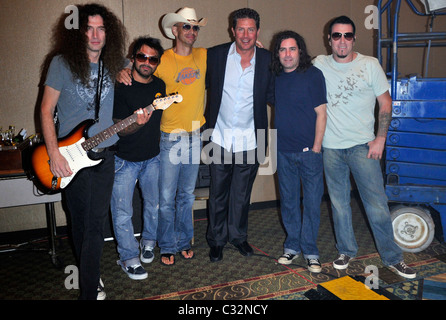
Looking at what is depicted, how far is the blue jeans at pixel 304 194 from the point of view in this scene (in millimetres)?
2824

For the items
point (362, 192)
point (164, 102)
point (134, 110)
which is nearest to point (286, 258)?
point (362, 192)

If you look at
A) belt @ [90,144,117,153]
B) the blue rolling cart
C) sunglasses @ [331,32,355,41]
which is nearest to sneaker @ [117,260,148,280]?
belt @ [90,144,117,153]

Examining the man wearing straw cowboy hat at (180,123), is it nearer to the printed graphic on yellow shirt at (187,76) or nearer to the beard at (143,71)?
the printed graphic on yellow shirt at (187,76)

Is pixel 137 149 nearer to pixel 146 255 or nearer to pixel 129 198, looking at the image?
pixel 129 198

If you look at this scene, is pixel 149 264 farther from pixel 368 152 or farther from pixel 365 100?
pixel 365 100

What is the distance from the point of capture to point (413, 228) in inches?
126

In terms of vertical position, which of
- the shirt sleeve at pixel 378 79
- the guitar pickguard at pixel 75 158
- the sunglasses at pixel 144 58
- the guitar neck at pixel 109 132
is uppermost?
the sunglasses at pixel 144 58

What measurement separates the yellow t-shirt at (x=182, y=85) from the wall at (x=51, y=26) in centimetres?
139

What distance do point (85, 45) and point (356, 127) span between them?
78.9 inches

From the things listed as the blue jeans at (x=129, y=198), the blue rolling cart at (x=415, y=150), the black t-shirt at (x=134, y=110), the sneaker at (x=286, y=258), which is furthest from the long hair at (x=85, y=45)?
the blue rolling cart at (x=415, y=150)

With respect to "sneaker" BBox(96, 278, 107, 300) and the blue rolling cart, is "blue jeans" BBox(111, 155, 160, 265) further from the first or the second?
the blue rolling cart

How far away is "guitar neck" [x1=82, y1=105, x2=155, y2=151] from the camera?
2.32 meters
